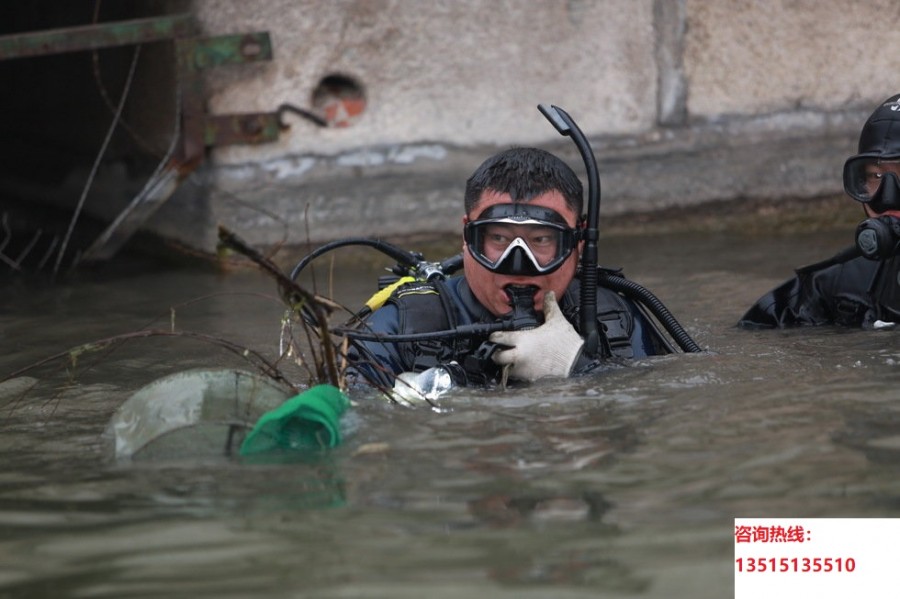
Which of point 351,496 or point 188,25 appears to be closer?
point 351,496

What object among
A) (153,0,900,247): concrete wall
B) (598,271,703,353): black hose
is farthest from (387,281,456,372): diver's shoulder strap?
(153,0,900,247): concrete wall

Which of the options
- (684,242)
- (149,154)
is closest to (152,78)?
(149,154)

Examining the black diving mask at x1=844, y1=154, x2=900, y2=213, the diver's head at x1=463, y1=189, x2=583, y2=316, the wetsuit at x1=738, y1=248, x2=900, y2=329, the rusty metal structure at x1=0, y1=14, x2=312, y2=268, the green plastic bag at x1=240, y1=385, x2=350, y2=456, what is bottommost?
the green plastic bag at x1=240, y1=385, x2=350, y2=456

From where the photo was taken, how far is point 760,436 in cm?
353

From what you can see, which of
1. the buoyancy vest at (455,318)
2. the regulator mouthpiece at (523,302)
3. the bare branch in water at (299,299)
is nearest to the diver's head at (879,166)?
the buoyancy vest at (455,318)

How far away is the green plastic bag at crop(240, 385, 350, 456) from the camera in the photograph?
3.39 metres

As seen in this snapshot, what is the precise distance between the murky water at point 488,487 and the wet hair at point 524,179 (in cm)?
61

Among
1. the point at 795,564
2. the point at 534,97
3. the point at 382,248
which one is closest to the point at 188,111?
the point at 534,97

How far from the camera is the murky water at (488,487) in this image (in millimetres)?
2695

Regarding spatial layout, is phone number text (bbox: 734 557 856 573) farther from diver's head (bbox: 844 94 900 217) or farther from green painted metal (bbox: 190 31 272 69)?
green painted metal (bbox: 190 31 272 69)

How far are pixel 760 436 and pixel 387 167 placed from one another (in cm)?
381

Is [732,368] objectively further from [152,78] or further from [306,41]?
[152,78]

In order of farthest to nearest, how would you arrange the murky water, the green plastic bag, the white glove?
the white glove, the green plastic bag, the murky water

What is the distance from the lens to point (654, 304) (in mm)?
4516
